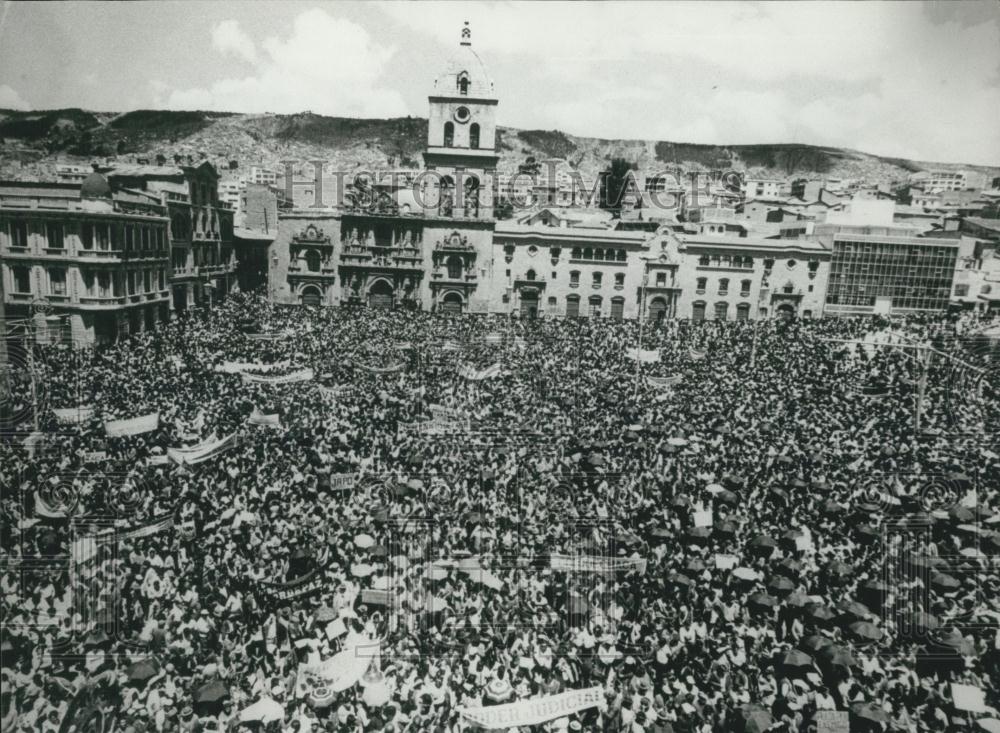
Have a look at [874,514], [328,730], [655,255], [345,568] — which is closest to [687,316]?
[655,255]

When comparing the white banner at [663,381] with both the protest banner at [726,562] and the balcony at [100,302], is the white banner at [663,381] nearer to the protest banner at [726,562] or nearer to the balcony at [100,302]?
the protest banner at [726,562]

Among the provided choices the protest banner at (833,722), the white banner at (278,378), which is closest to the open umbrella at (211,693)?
the protest banner at (833,722)

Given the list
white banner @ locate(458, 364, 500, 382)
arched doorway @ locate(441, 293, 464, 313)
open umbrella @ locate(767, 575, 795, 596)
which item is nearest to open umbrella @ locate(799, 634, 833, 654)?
open umbrella @ locate(767, 575, 795, 596)

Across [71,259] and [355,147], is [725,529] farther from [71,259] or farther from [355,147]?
[355,147]

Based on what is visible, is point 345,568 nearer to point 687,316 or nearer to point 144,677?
point 144,677

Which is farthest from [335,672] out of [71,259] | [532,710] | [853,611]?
[71,259]

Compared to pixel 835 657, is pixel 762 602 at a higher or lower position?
higher

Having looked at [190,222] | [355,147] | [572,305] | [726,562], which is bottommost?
[726,562]

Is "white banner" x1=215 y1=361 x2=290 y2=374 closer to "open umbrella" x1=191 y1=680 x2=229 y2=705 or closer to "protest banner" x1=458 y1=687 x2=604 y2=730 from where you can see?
"open umbrella" x1=191 y1=680 x2=229 y2=705
